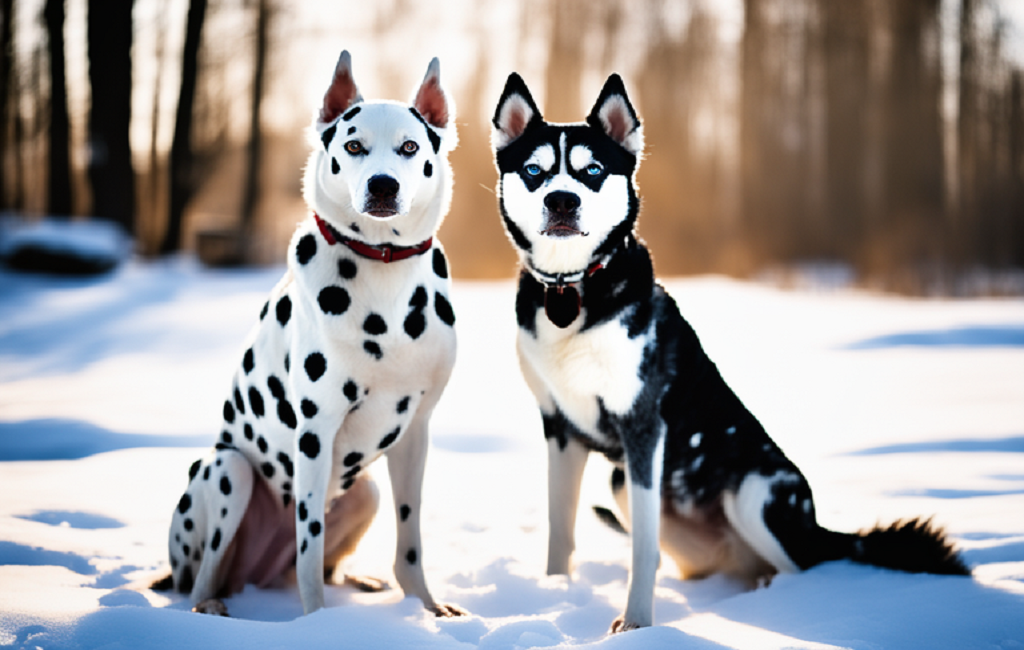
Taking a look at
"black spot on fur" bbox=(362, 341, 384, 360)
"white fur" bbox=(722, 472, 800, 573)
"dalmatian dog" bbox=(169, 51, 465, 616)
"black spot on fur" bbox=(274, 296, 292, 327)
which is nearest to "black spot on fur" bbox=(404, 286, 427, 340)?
"dalmatian dog" bbox=(169, 51, 465, 616)

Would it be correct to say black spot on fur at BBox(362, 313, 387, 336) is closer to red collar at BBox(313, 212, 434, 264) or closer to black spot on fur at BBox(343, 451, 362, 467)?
red collar at BBox(313, 212, 434, 264)

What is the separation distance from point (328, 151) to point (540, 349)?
103cm

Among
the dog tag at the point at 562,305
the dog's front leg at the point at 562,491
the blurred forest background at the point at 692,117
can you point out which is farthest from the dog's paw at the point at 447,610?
the blurred forest background at the point at 692,117

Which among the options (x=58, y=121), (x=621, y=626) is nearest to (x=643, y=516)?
(x=621, y=626)

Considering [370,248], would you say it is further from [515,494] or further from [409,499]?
[515,494]

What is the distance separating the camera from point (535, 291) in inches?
114

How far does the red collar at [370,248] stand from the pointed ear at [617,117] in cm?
88

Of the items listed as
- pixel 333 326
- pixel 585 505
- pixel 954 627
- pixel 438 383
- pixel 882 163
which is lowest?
pixel 585 505

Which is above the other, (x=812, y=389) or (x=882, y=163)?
(x=882, y=163)

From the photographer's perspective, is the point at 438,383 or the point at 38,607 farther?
the point at 438,383

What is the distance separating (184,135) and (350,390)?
53.2ft

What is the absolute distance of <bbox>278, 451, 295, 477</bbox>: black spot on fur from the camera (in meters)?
2.81

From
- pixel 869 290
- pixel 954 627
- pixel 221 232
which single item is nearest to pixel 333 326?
pixel 954 627

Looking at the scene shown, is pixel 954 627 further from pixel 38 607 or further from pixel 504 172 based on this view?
pixel 38 607
